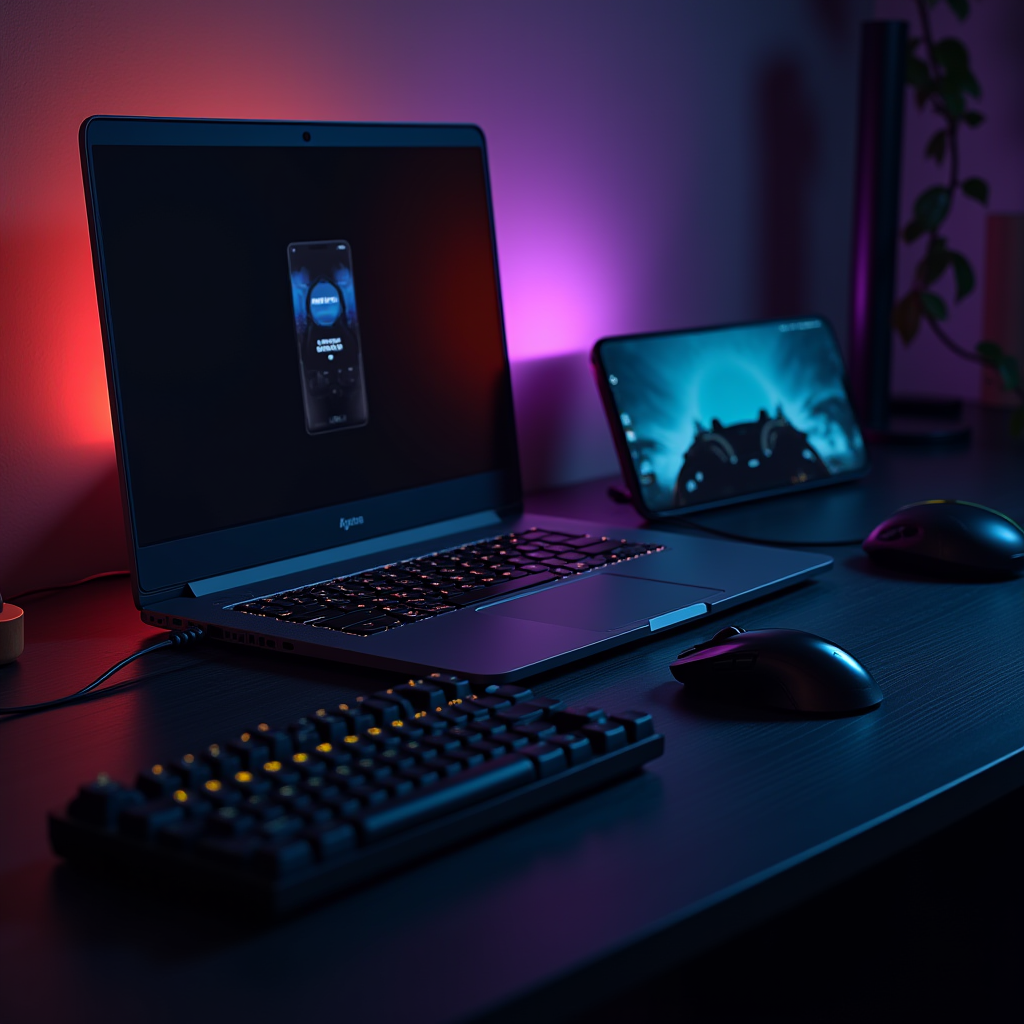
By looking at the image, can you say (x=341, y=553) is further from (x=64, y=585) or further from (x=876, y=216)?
(x=876, y=216)

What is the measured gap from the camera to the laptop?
88cm

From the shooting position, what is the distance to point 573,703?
29.1 inches

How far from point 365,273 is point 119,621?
0.37 metres

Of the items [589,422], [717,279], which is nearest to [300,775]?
[589,422]

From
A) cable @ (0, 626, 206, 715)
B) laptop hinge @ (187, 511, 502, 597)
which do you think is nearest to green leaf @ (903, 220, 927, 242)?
laptop hinge @ (187, 511, 502, 597)

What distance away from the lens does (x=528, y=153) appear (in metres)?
Result: 1.41

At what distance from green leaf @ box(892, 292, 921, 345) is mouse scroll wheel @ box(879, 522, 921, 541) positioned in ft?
2.69

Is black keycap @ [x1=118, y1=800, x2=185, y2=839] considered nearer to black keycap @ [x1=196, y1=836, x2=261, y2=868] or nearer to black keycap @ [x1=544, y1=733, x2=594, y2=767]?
black keycap @ [x1=196, y1=836, x2=261, y2=868]

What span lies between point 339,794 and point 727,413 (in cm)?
92

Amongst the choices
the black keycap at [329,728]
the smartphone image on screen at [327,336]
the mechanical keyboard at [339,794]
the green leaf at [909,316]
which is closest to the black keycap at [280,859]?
the mechanical keyboard at [339,794]

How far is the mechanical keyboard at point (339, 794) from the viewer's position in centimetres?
49

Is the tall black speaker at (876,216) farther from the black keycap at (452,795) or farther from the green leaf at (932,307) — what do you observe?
the black keycap at (452,795)

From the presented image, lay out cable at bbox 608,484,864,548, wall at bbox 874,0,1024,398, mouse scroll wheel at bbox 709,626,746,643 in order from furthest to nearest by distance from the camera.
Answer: wall at bbox 874,0,1024,398 → cable at bbox 608,484,864,548 → mouse scroll wheel at bbox 709,626,746,643

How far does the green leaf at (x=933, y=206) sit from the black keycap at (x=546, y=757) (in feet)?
4.67
